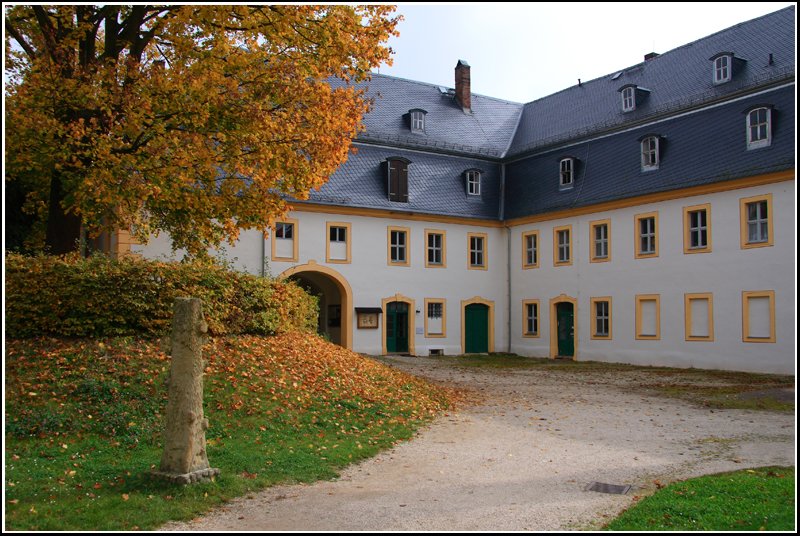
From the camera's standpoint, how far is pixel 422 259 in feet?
103

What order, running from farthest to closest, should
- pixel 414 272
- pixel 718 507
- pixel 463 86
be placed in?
pixel 463 86 < pixel 414 272 < pixel 718 507

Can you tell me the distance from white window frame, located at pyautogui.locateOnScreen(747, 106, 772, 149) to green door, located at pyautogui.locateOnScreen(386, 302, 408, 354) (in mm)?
13678

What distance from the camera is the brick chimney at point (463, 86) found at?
36.1m

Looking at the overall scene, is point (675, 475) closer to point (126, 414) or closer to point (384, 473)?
point (384, 473)

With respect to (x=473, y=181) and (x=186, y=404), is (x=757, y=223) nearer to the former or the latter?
(x=473, y=181)

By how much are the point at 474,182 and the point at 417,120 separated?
3558 mm

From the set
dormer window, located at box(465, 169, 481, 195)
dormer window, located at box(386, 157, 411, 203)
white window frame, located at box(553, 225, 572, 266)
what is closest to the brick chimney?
dormer window, located at box(465, 169, 481, 195)

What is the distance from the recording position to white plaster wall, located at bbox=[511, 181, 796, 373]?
23047 mm

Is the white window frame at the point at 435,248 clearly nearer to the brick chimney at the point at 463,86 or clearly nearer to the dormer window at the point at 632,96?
the brick chimney at the point at 463,86

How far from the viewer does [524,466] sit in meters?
9.57

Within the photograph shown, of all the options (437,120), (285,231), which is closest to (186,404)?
(285,231)

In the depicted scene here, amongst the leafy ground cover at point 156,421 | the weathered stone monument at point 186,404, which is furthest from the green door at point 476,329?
the weathered stone monument at point 186,404

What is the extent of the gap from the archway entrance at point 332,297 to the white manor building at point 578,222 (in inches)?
3.0

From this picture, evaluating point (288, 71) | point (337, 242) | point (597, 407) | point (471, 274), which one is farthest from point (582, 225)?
point (288, 71)
